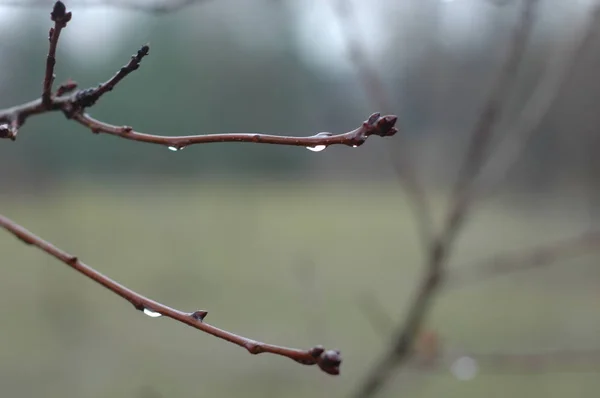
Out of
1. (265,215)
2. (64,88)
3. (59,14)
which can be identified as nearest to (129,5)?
(64,88)

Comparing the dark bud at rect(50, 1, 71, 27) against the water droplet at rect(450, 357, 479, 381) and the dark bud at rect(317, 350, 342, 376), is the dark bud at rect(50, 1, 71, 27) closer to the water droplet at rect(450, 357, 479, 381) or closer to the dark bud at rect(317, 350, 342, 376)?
the dark bud at rect(317, 350, 342, 376)

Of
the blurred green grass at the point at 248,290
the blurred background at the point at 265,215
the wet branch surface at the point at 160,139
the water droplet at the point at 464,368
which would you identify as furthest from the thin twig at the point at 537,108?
the blurred green grass at the point at 248,290

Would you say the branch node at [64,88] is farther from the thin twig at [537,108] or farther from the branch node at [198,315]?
the thin twig at [537,108]

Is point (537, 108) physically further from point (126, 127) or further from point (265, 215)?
point (265, 215)

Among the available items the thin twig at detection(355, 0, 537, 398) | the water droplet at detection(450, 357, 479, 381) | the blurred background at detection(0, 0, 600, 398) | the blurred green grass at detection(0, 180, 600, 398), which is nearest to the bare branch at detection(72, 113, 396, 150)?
the thin twig at detection(355, 0, 537, 398)

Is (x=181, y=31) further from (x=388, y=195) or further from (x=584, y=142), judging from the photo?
(x=584, y=142)

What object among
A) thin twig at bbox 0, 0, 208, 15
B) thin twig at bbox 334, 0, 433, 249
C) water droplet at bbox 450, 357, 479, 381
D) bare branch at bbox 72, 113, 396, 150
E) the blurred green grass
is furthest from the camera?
the blurred green grass
